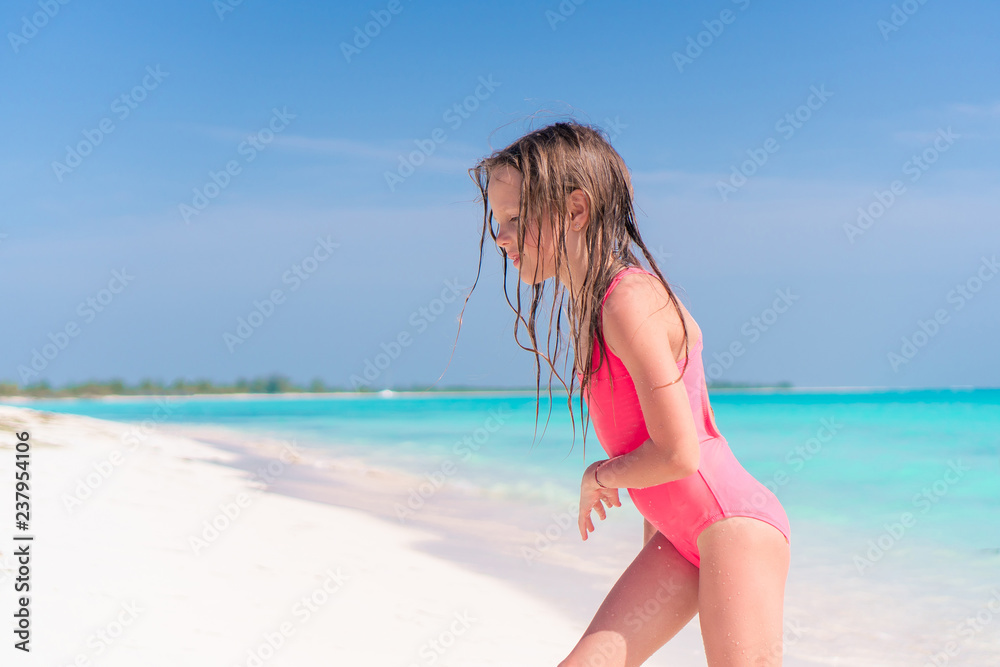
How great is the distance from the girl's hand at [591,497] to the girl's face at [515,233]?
0.44m

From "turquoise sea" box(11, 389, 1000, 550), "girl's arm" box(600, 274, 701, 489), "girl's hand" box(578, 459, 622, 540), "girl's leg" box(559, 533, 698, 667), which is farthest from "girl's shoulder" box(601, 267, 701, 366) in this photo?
"turquoise sea" box(11, 389, 1000, 550)

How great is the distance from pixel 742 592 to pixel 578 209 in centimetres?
85

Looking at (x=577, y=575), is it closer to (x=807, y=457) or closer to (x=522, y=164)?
(x=522, y=164)

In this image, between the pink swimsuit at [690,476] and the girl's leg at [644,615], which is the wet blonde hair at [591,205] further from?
the girl's leg at [644,615]

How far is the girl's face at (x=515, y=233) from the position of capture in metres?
1.66

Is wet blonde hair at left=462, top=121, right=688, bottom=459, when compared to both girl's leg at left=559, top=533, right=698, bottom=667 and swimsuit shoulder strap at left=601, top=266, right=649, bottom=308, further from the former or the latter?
girl's leg at left=559, top=533, right=698, bottom=667

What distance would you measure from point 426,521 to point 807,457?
928cm

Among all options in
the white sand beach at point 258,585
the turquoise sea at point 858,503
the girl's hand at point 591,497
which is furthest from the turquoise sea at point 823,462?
the girl's hand at point 591,497

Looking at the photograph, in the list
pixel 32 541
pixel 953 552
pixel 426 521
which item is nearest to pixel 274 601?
pixel 32 541

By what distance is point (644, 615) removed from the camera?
1.71 m

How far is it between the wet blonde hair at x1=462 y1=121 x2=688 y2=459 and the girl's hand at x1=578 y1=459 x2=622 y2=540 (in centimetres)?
17

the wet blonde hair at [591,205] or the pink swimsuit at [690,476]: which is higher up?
the wet blonde hair at [591,205]

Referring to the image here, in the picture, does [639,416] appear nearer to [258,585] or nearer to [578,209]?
[578,209]

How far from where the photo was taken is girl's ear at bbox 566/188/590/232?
1.63 m
